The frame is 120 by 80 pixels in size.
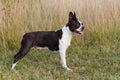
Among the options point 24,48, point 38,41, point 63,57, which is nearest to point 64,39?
point 63,57

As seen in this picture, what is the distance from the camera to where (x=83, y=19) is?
777 cm

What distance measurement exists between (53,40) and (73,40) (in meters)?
1.40

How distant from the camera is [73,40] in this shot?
24.2ft

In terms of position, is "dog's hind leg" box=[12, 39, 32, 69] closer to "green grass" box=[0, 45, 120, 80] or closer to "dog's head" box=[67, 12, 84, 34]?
"green grass" box=[0, 45, 120, 80]

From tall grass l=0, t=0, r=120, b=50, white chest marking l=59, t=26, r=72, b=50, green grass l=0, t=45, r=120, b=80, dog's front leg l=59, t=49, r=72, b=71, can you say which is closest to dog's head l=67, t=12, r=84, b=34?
white chest marking l=59, t=26, r=72, b=50

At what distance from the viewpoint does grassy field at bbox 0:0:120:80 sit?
573 centimetres

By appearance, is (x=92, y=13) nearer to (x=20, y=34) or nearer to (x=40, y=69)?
(x=20, y=34)

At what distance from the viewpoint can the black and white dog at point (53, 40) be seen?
5.89 metres

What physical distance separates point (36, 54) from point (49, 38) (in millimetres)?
905

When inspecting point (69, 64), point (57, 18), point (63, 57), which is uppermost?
point (57, 18)

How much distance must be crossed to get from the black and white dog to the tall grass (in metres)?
1.16

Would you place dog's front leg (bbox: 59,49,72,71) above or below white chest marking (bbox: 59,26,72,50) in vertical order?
below

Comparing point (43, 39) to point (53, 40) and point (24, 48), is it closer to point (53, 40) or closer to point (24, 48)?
point (53, 40)

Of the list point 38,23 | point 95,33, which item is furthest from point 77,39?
point 38,23
